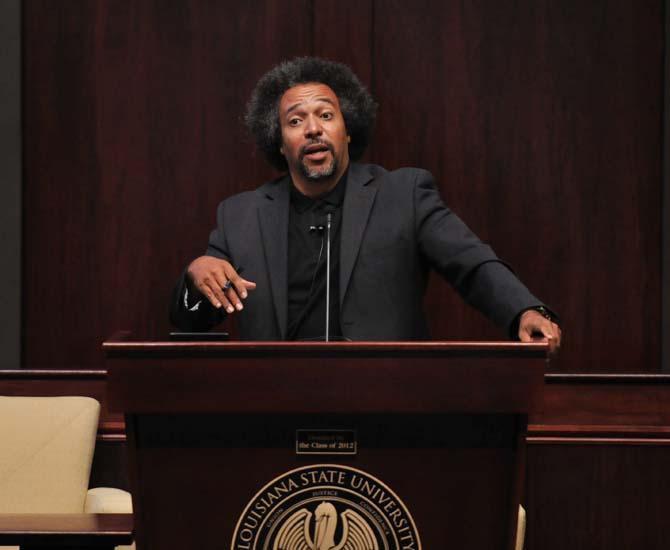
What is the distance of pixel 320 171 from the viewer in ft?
8.51

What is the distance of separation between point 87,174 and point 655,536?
2.14 metres

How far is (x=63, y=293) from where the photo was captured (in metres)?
3.69

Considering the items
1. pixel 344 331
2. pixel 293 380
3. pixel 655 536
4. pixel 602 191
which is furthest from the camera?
pixel 602 191

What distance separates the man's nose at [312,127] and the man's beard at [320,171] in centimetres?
7

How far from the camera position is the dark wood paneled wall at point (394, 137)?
3.60 meters

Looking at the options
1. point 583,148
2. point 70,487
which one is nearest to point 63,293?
point 70,487

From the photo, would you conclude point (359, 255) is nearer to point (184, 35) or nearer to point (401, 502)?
point (401, 502)

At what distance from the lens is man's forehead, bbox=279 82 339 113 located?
2682mm

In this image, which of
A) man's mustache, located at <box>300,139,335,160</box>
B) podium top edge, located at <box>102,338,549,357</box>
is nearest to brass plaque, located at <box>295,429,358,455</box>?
podium top edge, located at <box>102,338,549,357</box>

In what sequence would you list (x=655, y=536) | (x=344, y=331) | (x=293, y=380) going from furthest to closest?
(x=655, y=536) → (x=344, y=331) → (x=293, y=380)

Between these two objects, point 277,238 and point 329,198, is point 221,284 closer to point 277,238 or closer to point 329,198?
point 277,238

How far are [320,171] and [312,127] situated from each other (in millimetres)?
113

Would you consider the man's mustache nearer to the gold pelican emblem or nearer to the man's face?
the man's face

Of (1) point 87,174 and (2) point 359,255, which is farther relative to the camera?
(1) point 87,174
